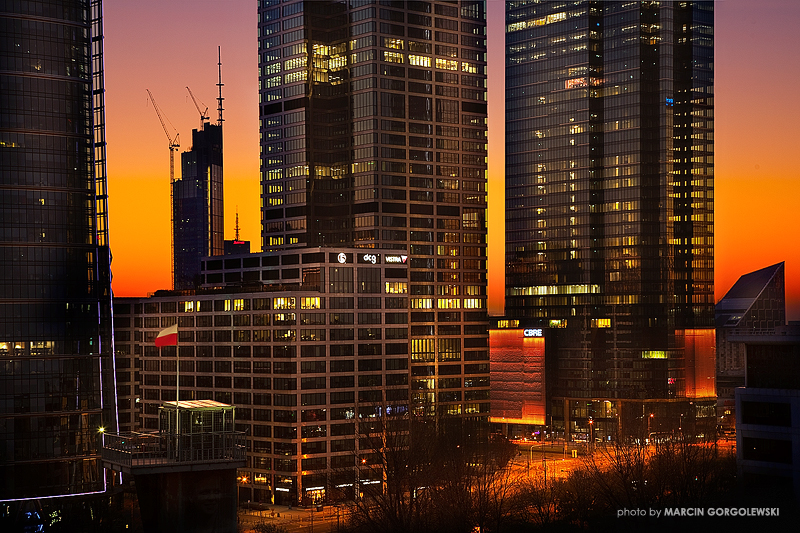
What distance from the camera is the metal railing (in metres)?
156

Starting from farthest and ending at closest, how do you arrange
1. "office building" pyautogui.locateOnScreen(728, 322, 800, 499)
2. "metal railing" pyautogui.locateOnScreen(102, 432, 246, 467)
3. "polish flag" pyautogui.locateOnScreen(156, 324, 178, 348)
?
"polish flag" pyautogui.locateOnScreen(156, 324, 178, 348)
"office building" pyautogui.locateOnScreen(728, 322, 800, 499)
"metal railing" pyautogui.locateOnScreen(102, 432, 246, 467)

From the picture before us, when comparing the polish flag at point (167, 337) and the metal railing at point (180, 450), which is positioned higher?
the polish flag at point (167, 337)

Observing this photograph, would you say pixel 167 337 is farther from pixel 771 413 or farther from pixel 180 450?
pixel 771 413

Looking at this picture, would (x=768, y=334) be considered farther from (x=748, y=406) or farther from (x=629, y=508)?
(x=629, y=508)

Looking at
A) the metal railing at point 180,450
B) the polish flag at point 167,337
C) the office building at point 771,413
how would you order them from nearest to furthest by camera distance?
the metal railing at point 180,450 < the office building at point 771,413 < the polish flag at point 167,337

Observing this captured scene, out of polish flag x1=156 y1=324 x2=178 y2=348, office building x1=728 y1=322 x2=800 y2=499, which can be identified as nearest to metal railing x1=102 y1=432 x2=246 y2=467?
polish flag x1=156 y1=324 x2=178 y2=348

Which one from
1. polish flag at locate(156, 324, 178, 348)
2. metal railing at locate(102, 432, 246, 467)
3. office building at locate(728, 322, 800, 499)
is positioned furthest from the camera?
polish flag at locate(156, 324, 178, 348)

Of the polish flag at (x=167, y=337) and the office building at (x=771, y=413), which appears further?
the polish flag at (x=167, y=337)

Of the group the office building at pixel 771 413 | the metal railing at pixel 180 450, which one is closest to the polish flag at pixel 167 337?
the metal railing at pixel 180 450

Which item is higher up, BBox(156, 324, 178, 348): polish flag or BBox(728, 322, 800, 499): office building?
BBox(156, 324, 178, 348): polish flag

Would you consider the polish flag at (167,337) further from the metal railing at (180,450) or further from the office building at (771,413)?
the office building at (771,413)

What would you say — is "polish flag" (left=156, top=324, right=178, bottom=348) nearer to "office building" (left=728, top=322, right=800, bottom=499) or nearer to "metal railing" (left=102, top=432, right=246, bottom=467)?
"metal railing" (left=102, top=432, right=246, bottom=467)

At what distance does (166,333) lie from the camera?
16112 cm

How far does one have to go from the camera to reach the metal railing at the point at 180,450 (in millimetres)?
155750
